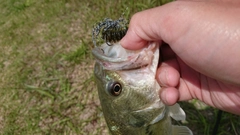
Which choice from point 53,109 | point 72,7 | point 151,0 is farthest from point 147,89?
point 72,7

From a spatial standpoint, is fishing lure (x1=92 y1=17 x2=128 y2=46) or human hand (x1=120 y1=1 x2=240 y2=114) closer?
human hand (x1=120 y1=1 x2=240 y2=114)

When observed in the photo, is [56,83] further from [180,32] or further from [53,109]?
[180,32]

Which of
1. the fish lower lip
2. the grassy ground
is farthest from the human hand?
the grassy ground

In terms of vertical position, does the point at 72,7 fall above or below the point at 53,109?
above

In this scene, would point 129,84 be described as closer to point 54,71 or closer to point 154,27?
point 154,27

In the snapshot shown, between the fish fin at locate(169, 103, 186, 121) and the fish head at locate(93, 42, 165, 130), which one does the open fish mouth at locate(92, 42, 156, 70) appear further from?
the fish fin at locate(169, 103, 186, 121)

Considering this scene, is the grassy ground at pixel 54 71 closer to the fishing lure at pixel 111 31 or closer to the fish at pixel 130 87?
the fish at pixel 130 87

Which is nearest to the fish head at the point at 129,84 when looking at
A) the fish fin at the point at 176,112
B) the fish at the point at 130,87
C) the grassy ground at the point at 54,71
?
the fish at the point at 130,87
